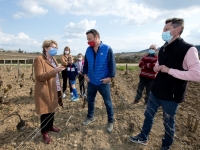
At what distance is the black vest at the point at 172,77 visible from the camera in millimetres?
2329

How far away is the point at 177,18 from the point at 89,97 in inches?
87.2

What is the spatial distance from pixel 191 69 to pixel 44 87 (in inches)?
90.9

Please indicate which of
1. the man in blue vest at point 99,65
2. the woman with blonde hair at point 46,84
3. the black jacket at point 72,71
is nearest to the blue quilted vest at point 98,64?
the man in blue vest at point 99,65

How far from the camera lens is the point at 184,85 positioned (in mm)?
2455

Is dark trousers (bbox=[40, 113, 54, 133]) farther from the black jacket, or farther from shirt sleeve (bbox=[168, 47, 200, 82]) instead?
shirt sleeve (bbox=[168, 47, 200, 82])

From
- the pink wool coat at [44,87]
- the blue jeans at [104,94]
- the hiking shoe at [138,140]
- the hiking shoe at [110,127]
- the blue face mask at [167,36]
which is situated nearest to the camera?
the blue face mask at [167,36]

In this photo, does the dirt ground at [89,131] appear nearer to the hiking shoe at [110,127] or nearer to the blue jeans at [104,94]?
the hiking shoe at [110,127]

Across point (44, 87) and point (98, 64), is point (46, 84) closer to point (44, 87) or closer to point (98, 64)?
point (44, 87)

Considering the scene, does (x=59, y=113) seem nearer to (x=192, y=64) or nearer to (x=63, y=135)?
(x=63, y=135)

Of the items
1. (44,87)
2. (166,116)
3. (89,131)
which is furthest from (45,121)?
(166,116)

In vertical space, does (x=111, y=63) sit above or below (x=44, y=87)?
above

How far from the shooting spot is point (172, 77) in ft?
8.07

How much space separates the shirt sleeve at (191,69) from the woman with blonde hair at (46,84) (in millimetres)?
1842

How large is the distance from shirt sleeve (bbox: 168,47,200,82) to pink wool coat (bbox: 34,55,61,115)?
6.34 ft
